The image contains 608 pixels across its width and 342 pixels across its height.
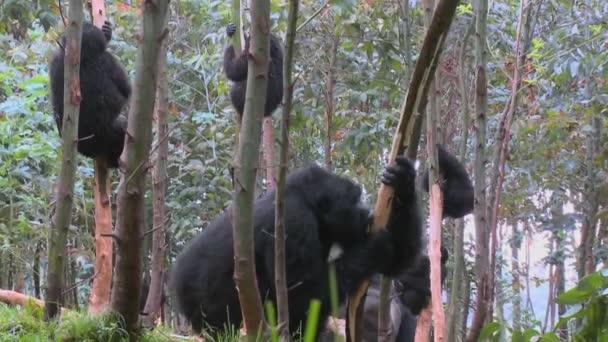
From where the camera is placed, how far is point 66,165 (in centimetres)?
400

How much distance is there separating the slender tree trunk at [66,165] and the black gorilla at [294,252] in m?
0.92

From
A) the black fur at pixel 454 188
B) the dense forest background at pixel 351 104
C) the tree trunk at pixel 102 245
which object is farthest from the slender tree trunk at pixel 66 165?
the black fur at pixel 454 188

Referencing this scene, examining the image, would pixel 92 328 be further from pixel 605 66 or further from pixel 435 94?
pixel 605 66

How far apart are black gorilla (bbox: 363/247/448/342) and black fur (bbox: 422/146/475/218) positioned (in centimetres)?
29

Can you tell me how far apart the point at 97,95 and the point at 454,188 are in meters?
2.55

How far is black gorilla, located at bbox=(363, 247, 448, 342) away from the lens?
5234 mm

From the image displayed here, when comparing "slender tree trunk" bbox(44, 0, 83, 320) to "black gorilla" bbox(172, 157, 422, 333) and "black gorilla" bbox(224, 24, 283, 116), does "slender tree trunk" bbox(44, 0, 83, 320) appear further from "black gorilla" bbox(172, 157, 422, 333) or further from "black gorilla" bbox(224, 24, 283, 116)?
"black gorilla" bbox(224, 24, 283, 116)

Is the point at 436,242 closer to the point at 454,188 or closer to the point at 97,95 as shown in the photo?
the point at 454,188

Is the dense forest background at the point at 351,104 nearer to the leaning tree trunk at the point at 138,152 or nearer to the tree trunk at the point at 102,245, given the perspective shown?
the tree trunk at the point at 102,245

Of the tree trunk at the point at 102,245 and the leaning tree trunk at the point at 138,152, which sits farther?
the tree trunk at the point at 102,245

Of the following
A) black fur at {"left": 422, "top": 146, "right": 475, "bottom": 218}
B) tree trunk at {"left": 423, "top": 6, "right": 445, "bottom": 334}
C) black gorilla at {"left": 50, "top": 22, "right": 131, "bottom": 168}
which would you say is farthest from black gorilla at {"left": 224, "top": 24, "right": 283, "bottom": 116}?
tree trunk at {"left": 423, "top": 6, "right": 445, "bottom": 334}

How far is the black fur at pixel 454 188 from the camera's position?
5.05 meters

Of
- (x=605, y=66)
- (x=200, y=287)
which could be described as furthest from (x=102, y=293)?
(x=605, y=66)

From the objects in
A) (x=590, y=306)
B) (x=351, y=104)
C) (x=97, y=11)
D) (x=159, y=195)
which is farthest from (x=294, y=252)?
(x=351, y=104)
